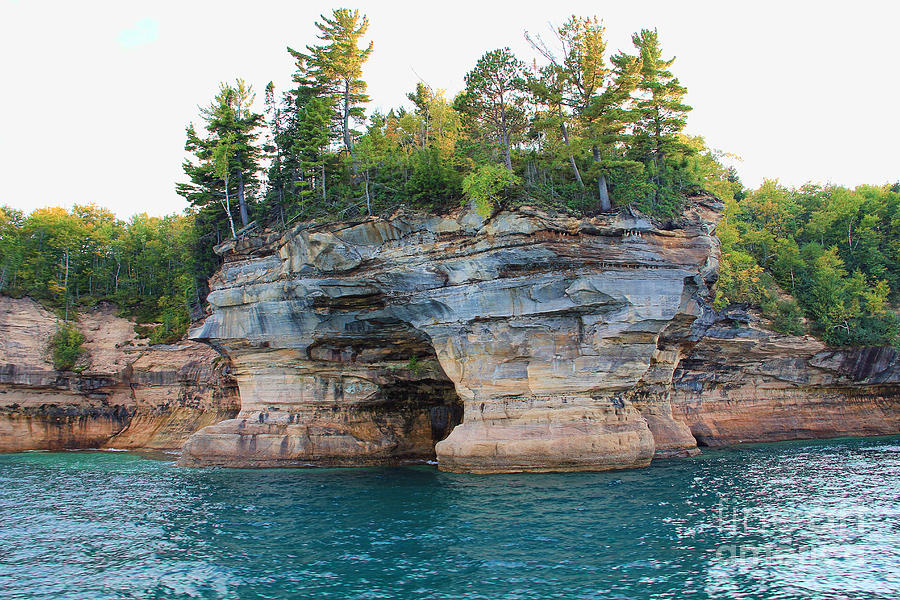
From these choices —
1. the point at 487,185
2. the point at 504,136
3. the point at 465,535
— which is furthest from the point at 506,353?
the point at 504,136

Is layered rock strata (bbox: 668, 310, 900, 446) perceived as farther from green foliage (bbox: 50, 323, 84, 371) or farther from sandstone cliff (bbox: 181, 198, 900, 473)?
green foliage (bbox: 50, 323, 84, 371)

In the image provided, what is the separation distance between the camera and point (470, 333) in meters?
24.9

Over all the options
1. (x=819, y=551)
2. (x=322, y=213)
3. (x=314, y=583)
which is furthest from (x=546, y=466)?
(x=322, y=213)

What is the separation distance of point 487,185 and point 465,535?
14.5 meters

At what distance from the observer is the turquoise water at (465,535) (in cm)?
1124

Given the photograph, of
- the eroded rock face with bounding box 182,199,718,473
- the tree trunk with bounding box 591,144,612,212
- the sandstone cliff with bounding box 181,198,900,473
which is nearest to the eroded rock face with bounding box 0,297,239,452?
the eroded rock face with bounding box 182,199,718,473

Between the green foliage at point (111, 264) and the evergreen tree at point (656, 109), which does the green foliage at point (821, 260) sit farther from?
the green foliage at point (111, 264)

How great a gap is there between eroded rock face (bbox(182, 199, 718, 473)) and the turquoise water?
114 inches

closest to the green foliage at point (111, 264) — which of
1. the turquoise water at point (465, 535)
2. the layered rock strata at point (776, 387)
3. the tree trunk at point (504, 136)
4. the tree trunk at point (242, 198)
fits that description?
the tree trunk at point (242, 198)

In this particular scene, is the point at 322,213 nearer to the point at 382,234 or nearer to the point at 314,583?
the point at 382,234

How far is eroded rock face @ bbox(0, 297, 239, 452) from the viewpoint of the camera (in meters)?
34.2

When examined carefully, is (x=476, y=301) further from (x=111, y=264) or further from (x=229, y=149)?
(x=111, y=264)

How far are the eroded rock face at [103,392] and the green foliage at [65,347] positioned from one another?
0.41 m

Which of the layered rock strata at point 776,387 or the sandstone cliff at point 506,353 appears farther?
the layered rock strata at point 776,387
